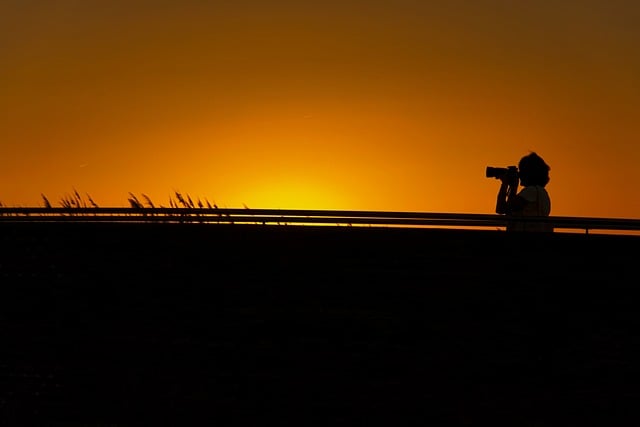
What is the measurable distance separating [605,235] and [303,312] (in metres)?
3.69

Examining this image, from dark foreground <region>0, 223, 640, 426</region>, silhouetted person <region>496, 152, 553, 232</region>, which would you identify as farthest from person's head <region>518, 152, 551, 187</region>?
dark foreground <region>0, 223, 640, 426</region>

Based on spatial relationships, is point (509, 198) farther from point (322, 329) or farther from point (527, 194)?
point (322, 329)

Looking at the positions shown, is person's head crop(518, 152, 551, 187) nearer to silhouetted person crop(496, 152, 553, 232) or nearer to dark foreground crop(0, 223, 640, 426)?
silhouetted person crop(496, 152, 553, 232)

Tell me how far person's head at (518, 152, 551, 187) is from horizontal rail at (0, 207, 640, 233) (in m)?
0.43

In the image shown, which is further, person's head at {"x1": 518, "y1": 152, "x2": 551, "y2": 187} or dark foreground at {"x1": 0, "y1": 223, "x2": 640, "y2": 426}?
person's head at {"x1": 518, "y1": 152, "x2": 551, "y2": 187}

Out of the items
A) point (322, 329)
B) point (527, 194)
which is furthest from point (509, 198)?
point (322, 329)

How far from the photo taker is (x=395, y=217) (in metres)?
15.7

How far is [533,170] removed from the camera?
47.2ft

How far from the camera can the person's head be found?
14.4m

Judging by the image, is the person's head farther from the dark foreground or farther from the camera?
the dark foreground

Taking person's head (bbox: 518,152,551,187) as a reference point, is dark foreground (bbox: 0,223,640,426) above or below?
below

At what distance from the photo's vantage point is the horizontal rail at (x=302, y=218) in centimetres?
1529

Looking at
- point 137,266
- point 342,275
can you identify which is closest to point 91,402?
point 137,266

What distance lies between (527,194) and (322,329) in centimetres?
254
